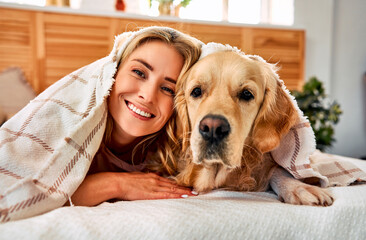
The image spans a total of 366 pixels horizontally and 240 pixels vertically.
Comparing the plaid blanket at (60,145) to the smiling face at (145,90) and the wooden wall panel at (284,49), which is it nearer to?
the smiling face at (145,90)

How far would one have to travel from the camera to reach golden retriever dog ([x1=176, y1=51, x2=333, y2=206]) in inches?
47.1

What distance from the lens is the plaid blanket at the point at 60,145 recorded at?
0.93 m

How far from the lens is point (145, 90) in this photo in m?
1.38

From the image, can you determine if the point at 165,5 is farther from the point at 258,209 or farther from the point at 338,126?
the point at 258,209

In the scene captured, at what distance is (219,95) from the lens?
128cm

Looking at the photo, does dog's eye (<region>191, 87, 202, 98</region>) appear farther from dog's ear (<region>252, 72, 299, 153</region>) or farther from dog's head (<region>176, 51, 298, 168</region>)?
dog's ear (<region>252, 72, 299, 153</region>)

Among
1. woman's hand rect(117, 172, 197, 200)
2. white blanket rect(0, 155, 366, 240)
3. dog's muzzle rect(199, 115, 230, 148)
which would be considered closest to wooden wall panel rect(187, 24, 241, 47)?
woman's hand rect(117, 172, 197, 200)

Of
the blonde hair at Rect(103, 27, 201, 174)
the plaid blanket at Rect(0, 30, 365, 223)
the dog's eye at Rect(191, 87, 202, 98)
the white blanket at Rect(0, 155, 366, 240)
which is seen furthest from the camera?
the blonde hair at Rect(103, 27, 201, 174)

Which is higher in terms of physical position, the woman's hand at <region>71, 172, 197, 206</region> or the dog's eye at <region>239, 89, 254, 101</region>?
the dog's eye at <region>239, 89, 254, 101</region>

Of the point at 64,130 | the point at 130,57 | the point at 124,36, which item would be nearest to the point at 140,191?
the point at 64,130

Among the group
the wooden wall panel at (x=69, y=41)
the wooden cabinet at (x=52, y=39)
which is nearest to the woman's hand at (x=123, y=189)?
the wooden cabinet at (x=52, y=39)

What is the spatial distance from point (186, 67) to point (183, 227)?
0.85m

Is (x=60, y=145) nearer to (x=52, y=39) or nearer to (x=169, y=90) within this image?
(x=169, y=90)

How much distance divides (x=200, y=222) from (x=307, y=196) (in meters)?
0.48
